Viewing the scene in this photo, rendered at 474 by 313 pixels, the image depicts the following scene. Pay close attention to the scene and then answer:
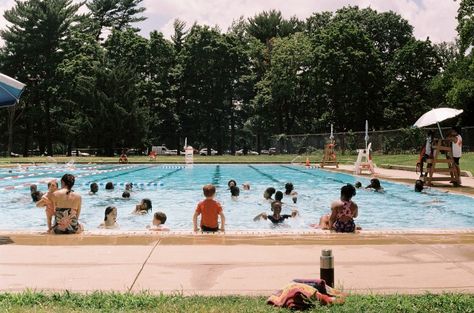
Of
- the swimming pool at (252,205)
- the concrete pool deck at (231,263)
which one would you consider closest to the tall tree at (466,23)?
the swimming pool at (252,205)

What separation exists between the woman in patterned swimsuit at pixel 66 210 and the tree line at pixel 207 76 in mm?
43738

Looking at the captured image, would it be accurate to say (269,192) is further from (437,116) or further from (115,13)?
(115,13)

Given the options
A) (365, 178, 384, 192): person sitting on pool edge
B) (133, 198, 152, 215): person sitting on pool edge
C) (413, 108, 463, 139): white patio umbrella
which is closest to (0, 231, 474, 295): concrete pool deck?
(133, 198, 152, 215): person sitting on pool edge

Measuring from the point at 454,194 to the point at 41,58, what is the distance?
55.7 meters

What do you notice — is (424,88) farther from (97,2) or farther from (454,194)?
(454,194)

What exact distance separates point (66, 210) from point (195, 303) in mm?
4943

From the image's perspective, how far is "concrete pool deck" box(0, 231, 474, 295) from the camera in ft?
17.6

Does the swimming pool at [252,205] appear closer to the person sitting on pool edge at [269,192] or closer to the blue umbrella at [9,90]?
the person sitting on pool edge at [269,192]

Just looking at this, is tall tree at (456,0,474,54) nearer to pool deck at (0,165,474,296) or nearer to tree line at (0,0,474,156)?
tree line at (0,0,474,156)

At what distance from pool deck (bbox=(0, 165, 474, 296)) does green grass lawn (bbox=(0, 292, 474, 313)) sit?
345 mm

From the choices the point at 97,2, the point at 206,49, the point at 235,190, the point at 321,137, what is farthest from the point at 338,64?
the point at 235,190

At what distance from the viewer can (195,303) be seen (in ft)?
15.2

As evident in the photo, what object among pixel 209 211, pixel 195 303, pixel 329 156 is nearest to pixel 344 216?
pixel 209 211

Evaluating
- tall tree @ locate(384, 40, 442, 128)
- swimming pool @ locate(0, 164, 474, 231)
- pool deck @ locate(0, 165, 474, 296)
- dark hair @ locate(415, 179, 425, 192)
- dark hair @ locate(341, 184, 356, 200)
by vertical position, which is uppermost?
tall tree @ locate(384, 40, 442, 128)
